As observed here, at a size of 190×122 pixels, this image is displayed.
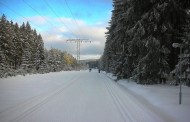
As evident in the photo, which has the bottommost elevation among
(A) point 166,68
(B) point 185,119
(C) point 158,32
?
(B) point 185,119

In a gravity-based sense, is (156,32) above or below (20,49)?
below

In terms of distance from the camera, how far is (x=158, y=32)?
26.3 meters

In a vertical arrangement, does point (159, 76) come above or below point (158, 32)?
below

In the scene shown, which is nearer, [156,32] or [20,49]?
[156,32]

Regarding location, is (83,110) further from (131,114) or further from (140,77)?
(140,77)

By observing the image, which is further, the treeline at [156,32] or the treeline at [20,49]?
the treeline at [20,49]

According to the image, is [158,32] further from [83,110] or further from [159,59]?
[83,110]

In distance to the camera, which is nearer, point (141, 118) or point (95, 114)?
point (141, 118)

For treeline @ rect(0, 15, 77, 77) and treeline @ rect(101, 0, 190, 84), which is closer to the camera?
treeline @ rect(101, 0, 190, 84)

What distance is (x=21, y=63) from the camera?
7900 cm

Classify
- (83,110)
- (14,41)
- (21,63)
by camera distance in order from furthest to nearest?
(21,63), (14,41), (83,110)

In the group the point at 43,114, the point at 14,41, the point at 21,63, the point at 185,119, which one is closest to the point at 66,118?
the point at 43,114

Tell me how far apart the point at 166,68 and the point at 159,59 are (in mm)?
1013

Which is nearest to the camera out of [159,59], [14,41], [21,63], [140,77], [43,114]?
[43,114]
